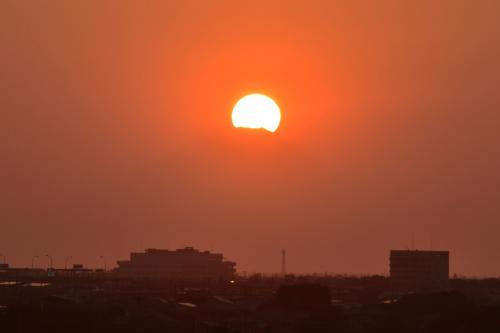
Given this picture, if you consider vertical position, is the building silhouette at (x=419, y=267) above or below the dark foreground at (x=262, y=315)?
above

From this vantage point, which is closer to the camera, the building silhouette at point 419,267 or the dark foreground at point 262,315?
the dark foreground at point 262,315

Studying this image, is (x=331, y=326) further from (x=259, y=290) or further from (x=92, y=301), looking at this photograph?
(x=259, y=290)

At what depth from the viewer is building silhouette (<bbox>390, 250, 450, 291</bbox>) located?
611 ft

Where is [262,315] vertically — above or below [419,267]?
below

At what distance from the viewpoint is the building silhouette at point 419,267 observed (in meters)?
186

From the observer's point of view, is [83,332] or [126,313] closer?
[83,332]

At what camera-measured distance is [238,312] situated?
102 metres

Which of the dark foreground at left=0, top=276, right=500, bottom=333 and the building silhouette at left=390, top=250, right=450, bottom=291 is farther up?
the building silhouette at left=390, top=250, right=450, bottom=291

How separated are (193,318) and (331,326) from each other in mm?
13380

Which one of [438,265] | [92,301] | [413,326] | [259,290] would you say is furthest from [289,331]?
[438,265]

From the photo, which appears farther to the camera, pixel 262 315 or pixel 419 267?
pixel 419 267

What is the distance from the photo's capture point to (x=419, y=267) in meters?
189

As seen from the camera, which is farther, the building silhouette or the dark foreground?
the building silhouette

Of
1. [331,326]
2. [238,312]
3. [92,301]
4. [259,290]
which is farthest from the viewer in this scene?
[259,290]
